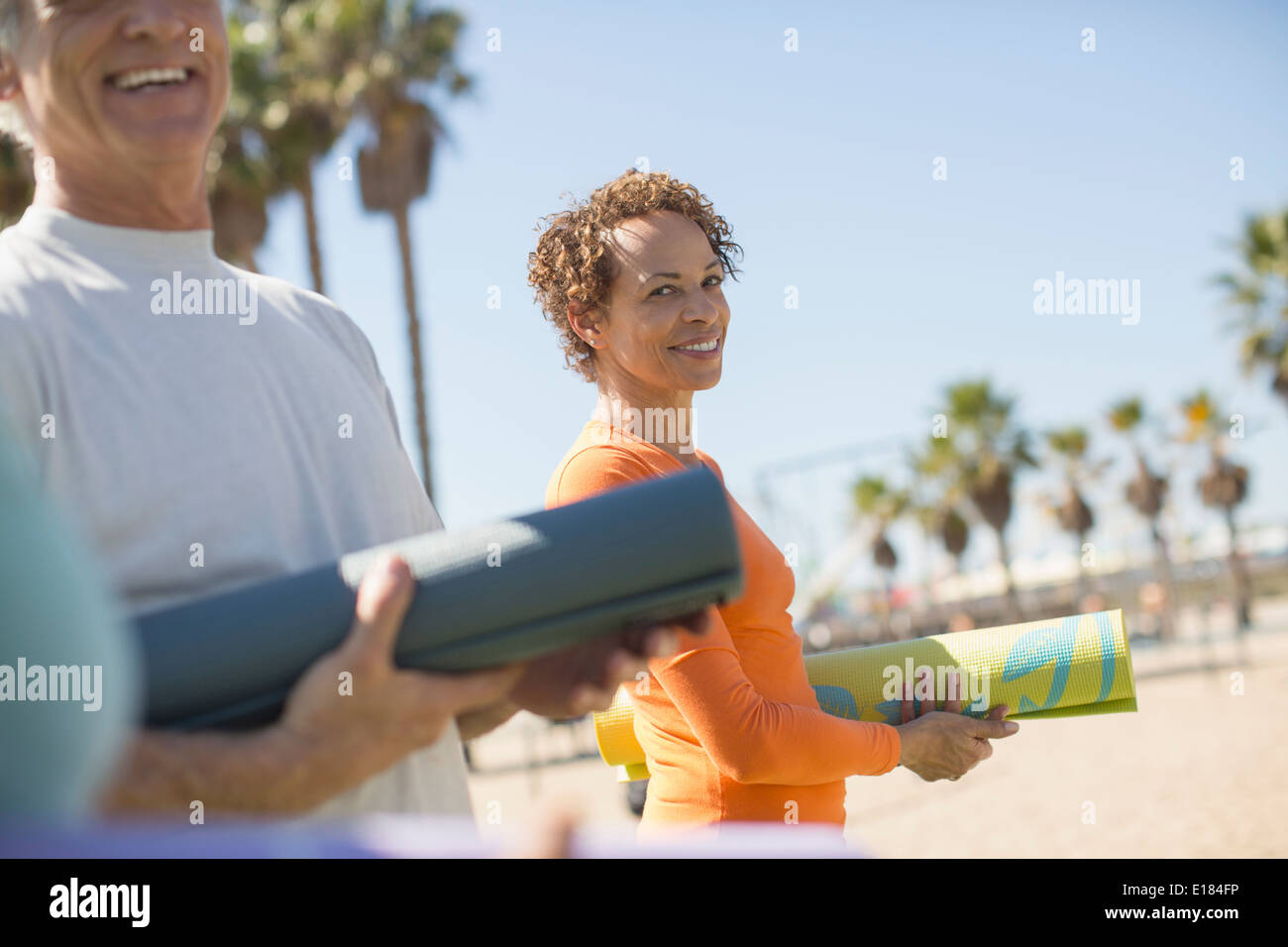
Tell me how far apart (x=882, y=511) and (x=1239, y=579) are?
1416 centimetres

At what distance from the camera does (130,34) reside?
4.67ft

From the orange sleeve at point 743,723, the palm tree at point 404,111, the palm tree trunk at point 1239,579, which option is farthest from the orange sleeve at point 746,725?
the palm tree trunk at point 1239,579

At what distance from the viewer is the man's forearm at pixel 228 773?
0.91 metres

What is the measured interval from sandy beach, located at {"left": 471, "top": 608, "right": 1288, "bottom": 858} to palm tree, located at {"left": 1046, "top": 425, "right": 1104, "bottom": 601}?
23456mm

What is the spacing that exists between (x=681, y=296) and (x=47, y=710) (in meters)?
1.96

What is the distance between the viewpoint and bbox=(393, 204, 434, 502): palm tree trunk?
18.3 meters

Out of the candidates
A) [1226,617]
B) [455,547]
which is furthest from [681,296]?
[1226,617]

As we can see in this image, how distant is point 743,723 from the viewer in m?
1.98

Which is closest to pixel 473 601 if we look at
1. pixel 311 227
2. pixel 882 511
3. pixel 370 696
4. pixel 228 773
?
pixel 370 696

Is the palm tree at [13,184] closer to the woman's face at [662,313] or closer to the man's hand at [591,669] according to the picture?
the woman's face at [662,313]

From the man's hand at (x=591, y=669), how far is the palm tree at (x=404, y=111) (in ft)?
57.5

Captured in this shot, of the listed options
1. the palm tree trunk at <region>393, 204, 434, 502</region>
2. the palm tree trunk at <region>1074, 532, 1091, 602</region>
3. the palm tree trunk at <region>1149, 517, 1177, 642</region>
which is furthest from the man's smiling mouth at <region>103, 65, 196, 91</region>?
the palm tree trunk at <region>1074, 532, 1091, 602</region>

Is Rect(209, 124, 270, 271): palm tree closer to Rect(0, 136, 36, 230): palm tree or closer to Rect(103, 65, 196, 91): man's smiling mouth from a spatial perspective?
A: Rect(0, 136, 36, 230): palm tree
